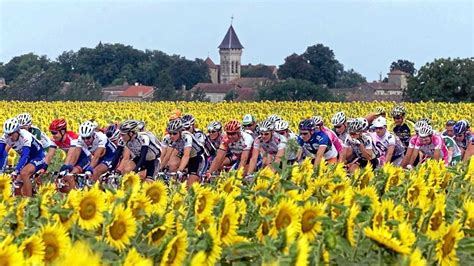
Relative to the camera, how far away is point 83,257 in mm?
3658

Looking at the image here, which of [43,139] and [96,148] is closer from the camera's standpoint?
[96,148]

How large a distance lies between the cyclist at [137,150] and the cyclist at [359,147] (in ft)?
8.67

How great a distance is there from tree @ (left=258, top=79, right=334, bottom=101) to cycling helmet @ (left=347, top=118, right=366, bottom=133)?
70.7m

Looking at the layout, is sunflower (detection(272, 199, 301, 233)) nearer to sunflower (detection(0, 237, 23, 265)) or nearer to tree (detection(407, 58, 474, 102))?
sunflower (detection(0, 237, 23, 265))

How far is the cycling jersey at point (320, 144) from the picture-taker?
16.1m

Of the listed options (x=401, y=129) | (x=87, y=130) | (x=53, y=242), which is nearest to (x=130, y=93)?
(x=401, y=129)

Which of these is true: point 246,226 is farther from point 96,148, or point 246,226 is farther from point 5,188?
point 96,148

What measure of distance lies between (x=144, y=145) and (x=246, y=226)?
28.1 ft

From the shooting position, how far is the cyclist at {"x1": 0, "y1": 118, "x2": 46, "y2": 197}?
1405 centimetres

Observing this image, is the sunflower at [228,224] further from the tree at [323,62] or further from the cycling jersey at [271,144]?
the tree at [323,62]

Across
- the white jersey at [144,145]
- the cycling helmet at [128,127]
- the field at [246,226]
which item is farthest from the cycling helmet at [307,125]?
the field at [246,226]

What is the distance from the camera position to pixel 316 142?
16.1 m

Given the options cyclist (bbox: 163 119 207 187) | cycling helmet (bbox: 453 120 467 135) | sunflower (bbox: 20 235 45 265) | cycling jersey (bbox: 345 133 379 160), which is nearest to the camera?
sunflower (bbox: 20 235 45 265)

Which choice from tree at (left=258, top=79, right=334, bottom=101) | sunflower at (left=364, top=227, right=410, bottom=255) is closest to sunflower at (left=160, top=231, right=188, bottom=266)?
sunflower at (left=364, top=227, right=410, bottom=255)
